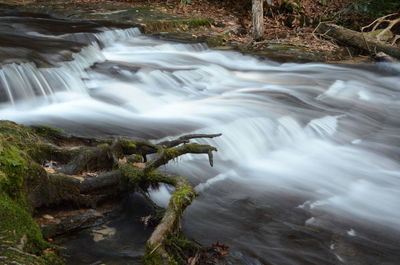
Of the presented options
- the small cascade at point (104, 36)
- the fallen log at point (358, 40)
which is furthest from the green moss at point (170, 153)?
the fallen log at point (358, 40)

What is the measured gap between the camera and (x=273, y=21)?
47.2 ft

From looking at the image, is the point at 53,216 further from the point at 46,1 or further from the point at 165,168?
the point at 46,1

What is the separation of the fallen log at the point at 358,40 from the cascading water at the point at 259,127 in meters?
0.77

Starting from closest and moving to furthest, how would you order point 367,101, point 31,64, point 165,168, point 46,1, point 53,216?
point 53,216, point 165,168, point 31,64, point 367,101, point 46,1

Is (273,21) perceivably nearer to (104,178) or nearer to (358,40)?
(358,40)

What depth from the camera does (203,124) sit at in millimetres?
6828

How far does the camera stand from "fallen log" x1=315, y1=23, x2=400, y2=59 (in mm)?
11953

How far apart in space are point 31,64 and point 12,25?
3.79 meters

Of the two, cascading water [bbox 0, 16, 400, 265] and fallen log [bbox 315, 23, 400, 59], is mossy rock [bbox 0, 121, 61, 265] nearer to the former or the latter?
cascading water [bbox 0, 16, 400, 265]

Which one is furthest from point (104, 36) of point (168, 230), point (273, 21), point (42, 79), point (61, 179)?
point (168, 230)

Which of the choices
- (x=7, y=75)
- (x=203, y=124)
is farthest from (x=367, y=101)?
(x=7, y=75)

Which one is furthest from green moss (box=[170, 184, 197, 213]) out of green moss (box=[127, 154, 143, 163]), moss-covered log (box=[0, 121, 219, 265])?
green moss (box=[127, 154, 143, 163])

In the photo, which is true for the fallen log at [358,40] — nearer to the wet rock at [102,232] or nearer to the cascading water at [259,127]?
the cascading water at [259,127]

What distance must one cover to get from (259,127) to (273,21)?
26.7ft
